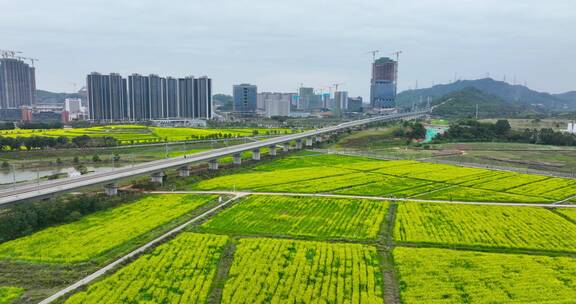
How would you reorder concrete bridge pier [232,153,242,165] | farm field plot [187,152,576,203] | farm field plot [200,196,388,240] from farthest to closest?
concrete bridge pier [232,153,242,165] → farm field plot [187,152,576,203] → farm field plot [200,196,388,240]

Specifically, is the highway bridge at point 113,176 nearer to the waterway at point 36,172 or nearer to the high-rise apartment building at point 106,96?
the waterway at point 36,172

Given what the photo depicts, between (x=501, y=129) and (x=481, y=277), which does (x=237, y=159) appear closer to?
(x=481, y=277)

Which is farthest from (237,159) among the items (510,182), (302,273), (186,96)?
(186,96)

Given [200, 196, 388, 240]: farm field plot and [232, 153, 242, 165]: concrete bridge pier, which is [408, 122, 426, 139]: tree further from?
[200, 196, 388, 240]: farm field plot

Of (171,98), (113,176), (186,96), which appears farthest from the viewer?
(171,98)

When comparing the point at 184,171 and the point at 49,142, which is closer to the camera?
the point at 184,171

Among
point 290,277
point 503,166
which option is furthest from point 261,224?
point 503,166

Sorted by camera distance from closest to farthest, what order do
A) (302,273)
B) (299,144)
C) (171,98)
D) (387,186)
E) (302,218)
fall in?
1. (302,273)
2. (302,218)
3. (387,186)
4. (299,144)
5. (171,98)

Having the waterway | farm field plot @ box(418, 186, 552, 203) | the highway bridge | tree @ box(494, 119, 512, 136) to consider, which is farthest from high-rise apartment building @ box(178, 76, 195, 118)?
farm field plot @ box(418, 186, 552, 203)
